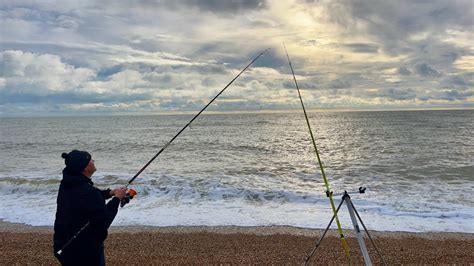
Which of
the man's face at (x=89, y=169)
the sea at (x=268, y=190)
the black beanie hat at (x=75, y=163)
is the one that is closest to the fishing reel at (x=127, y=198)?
the man's face at (x=89, y=169)

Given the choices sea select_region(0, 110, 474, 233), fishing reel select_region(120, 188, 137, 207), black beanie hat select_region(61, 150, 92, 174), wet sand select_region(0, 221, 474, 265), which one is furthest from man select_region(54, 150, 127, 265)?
sea select_region(0, 110, 474, 233)

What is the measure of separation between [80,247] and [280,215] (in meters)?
7.75

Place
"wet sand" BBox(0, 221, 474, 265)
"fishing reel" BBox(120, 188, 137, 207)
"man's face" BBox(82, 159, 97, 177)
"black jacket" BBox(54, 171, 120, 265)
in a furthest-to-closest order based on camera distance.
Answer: "wet sand" BBox(0, 221, 474, 265) → "fishing reel" BBox(120, 188, 137, 207) → "man's face" BBox(82, 159, 97, 177) → "black jacket" BBox(54, 171, 120, 265)

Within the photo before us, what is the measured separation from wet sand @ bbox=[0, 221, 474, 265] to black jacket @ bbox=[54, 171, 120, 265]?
335 centimetres

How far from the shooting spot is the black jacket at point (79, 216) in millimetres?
3250

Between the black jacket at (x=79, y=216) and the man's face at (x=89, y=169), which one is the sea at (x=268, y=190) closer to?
the black jacket at (x=79, y=216)

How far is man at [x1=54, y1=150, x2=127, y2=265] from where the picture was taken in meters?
3.25

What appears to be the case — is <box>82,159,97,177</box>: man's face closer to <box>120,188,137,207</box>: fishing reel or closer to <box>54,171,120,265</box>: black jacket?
<box>54,171,120,265</box>: black jacket

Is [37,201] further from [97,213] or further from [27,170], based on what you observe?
[97,213]

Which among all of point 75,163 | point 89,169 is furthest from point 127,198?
point 75,163

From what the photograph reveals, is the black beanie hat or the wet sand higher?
the black beanie hat

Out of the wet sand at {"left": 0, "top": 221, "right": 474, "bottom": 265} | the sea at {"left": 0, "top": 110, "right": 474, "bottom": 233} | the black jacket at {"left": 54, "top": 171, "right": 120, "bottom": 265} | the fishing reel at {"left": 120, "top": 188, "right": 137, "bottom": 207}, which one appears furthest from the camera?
the sea at {"left": 0, "top": 110, "right": 474, "bottom": 233}

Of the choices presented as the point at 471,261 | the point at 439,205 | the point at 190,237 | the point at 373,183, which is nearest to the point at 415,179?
the point at 373,183

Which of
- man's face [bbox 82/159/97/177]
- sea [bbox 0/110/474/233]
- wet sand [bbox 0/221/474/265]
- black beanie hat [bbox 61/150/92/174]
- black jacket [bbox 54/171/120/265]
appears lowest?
sea [bbox 0/110/474/233]
